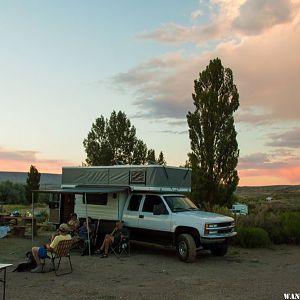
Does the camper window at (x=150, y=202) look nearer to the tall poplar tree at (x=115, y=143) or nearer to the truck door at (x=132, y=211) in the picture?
the truck door at (x=132, y=211)

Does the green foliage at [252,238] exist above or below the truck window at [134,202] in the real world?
below

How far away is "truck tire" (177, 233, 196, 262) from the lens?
493 inches

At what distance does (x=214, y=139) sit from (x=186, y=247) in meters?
10.5

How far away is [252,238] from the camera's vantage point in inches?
619

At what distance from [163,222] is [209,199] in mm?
8732

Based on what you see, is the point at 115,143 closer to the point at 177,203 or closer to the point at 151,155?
the point at 151,155

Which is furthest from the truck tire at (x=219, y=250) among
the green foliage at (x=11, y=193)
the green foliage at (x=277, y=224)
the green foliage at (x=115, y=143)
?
the green foliage at (x=11, y=193)

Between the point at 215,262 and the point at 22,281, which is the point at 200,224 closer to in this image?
the point at 215,262

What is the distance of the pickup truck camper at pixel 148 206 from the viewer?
1279cm

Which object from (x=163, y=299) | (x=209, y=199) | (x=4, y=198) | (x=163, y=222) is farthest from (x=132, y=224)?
(x=4, y=198)

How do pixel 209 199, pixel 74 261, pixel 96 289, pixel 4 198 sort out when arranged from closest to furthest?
pixel 96 289
pixel 74 261
pixel 209 199
pixel 4 198

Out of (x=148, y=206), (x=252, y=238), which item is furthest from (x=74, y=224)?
(x=252, y=238)

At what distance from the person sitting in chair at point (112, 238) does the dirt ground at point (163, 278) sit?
39 cm

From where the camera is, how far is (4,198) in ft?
198
